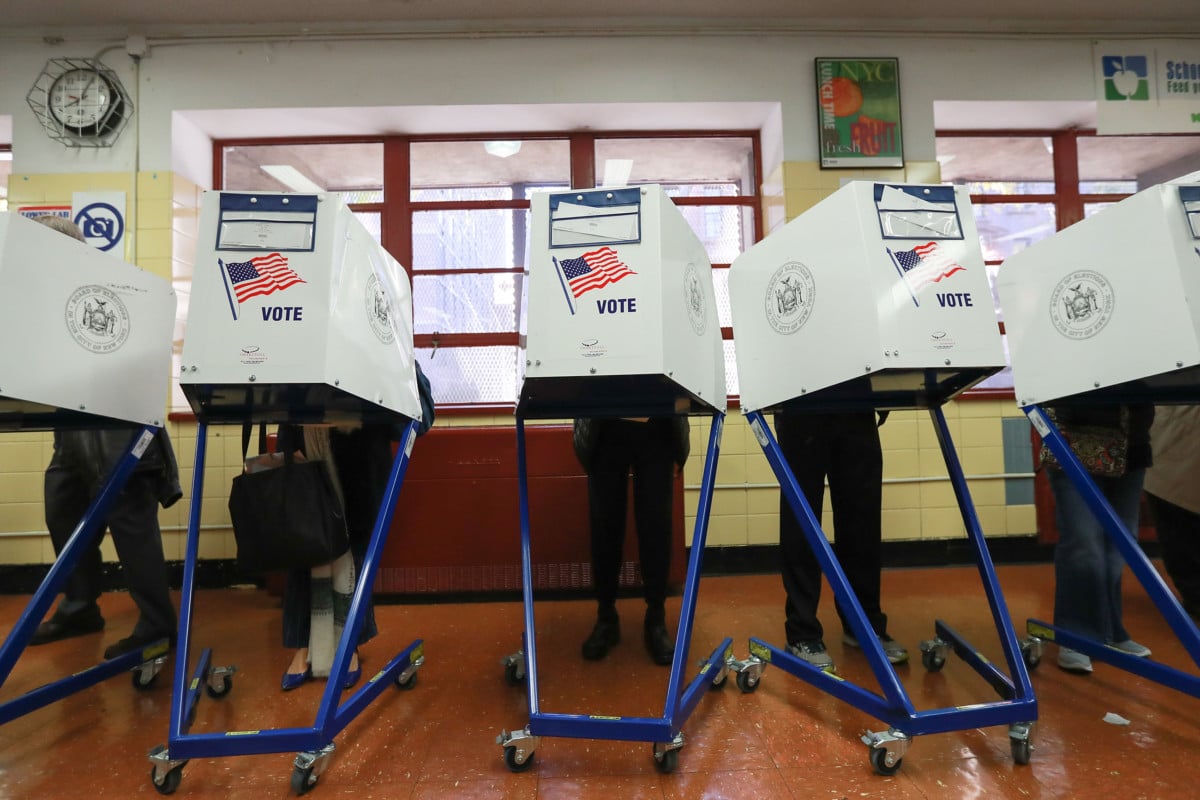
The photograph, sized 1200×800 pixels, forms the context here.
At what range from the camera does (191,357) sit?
1.32m

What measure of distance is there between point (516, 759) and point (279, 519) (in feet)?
2.86

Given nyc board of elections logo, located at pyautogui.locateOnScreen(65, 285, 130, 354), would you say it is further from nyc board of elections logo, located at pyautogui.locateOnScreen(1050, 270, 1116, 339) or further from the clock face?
nyc board of elections logo, located at pyautogui.locateOnScreen(1050, 270, 1116, 339)

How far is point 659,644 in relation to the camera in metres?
1.95

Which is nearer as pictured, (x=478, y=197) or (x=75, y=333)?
(x=75, y=333)

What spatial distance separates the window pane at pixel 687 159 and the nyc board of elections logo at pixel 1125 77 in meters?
1.99

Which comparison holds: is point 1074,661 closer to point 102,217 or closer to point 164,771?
point 164,771

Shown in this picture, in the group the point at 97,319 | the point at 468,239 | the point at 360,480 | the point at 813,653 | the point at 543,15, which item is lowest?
the point at 813,653

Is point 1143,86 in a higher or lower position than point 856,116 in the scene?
higher

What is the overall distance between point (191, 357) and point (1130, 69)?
15.6 ft

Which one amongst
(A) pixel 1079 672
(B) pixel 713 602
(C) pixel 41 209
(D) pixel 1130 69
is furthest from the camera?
(D) pixel 1130 69

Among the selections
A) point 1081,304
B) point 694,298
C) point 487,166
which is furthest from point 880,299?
point 487,166

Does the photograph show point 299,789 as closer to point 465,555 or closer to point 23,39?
point 465,555

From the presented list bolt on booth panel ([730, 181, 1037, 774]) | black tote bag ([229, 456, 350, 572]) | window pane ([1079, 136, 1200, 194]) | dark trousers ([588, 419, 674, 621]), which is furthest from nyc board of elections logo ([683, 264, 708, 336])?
window pane ([1079, 136, 1200, 194])

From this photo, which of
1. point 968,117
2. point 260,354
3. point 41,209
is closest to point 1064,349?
point 260,354
